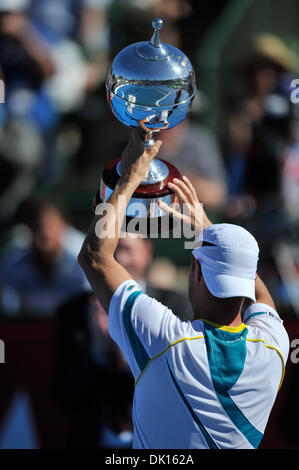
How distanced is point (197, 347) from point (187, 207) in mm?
519

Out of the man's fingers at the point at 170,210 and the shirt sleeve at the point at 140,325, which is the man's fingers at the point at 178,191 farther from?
the shirt sleeve at the point at 140,325

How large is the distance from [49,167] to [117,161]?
3827 millimetres

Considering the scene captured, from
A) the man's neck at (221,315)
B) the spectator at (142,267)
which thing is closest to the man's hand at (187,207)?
the man's neck at (221,315)

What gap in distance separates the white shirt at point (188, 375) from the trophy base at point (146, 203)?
0.64 ft

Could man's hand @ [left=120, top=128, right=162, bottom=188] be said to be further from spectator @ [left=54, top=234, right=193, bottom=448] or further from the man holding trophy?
spectator @ [left=54, top=234, right=193, bottom=448]

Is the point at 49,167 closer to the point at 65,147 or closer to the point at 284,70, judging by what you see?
the point at 65,147

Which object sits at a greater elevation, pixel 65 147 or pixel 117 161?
pixel 117 161

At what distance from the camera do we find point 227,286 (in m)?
2.29

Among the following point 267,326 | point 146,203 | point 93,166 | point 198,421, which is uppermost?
point 146,203

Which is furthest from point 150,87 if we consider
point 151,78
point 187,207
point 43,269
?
point 43,269

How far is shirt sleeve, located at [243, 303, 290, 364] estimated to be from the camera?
8.06ft

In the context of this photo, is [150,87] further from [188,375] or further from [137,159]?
[188,375]
